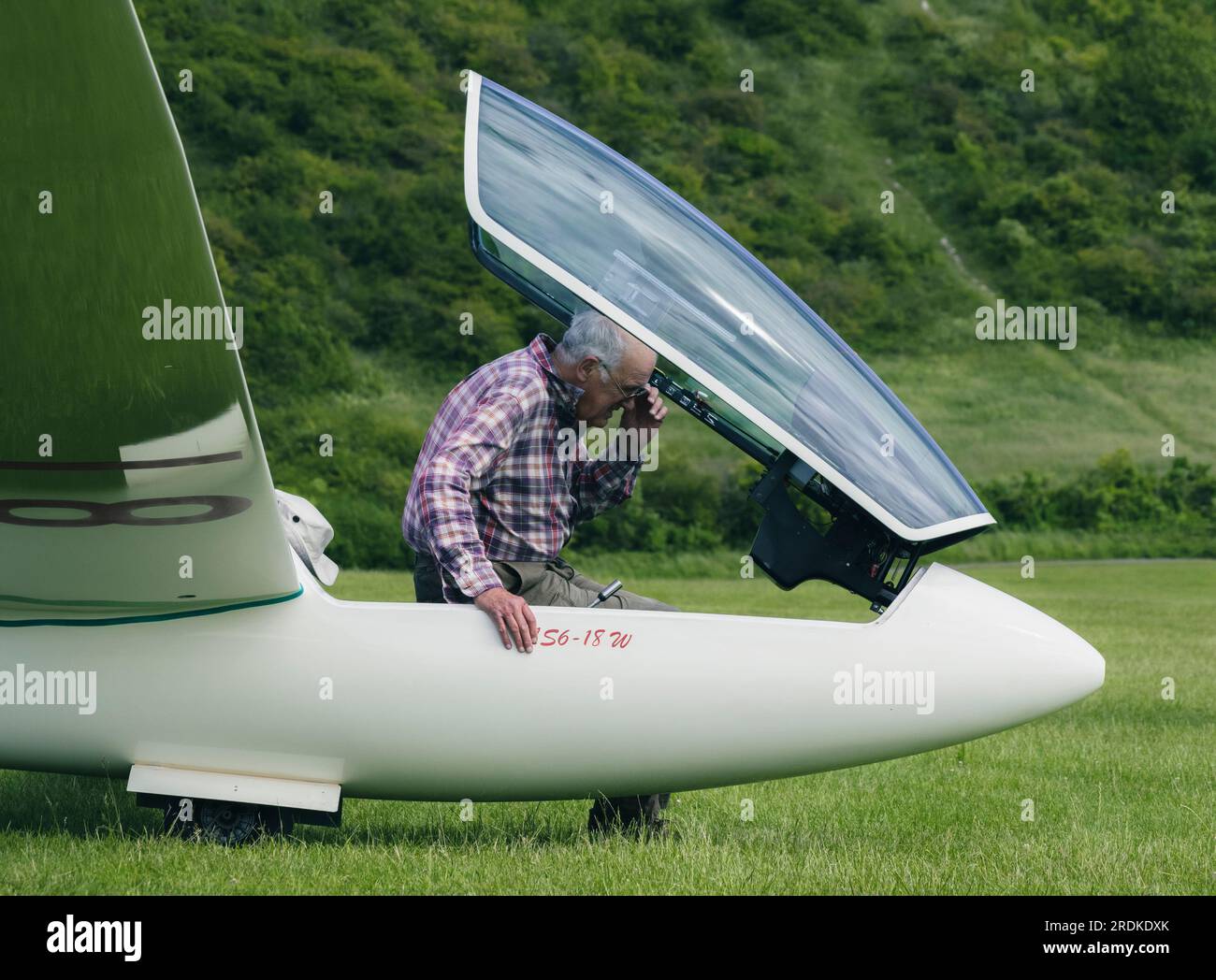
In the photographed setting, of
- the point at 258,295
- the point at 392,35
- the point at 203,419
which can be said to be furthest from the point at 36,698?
the point at 392,35

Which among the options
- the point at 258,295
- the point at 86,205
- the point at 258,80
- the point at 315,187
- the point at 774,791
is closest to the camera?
the point at 86,205

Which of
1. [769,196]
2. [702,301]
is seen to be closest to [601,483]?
[702,301]

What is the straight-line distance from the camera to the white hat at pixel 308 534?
5.15m

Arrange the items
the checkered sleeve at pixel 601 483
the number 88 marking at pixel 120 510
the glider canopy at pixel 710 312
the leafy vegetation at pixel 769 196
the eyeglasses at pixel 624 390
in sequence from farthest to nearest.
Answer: the leafy vegetation at pixel 769 196, the checkered sleeve at pixel 601 483, the eyeglasses at pixel 624 390, the glider canopy at pixel 710 312, the number 88 marking at pixel 120 510

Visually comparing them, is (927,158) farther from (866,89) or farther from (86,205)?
(86,205)

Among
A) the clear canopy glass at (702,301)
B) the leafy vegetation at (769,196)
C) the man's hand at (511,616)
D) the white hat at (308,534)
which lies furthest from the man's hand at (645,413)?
the leafy vegetation at (769,196)

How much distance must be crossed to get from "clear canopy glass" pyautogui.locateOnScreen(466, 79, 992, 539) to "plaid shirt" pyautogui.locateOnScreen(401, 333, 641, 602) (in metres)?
0.46

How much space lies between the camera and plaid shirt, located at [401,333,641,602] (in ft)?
14.0

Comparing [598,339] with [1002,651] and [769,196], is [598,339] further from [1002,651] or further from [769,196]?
[769,196]

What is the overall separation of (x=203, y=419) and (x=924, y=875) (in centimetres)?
250

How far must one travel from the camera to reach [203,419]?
11.3 ft

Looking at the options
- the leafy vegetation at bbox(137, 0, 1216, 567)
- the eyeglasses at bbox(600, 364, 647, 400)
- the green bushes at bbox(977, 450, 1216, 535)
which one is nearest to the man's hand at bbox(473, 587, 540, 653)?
the eyeglasses at bbox(600, 364, 647, 400)

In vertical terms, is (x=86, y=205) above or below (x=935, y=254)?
below

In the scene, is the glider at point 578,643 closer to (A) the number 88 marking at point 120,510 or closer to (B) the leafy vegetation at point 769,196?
(A) the number 88 marking at point 120,510
